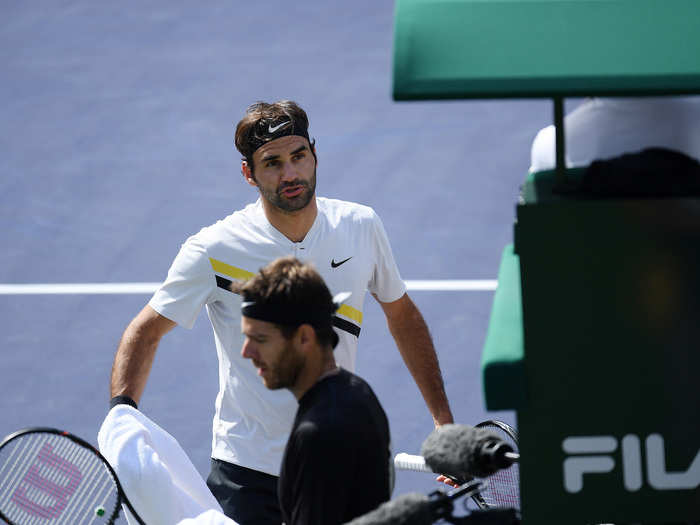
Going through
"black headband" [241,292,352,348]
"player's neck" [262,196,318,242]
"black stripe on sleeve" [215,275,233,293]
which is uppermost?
"player's neck" [262,196,318,242]

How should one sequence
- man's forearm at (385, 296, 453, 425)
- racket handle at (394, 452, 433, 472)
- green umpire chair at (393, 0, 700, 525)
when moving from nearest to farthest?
1. green umpire chair at (393, 0, 700, 525)
2. racket handle at (394, 452, 433, 472)
3. man's forearm at (385, 296, 453, 425)

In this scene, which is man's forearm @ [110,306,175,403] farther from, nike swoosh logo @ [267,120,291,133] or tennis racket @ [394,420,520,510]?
tennis racket @ [394,420,520,510]

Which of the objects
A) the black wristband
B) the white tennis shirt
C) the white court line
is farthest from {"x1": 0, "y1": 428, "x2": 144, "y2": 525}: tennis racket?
the white court line

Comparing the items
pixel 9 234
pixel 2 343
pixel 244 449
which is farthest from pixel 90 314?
pixel 244 449

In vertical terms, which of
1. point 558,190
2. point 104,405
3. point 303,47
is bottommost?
point 104,405

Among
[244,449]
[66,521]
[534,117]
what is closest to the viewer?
[66,521]

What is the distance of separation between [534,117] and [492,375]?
327 inches

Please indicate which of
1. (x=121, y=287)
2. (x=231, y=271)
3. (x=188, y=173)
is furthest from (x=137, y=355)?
(x=188, y=173)

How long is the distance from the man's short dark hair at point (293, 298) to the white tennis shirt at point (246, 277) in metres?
1.36

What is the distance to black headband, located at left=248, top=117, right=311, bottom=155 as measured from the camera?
5789mm

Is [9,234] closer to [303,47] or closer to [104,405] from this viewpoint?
[104,405]

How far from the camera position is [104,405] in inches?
339

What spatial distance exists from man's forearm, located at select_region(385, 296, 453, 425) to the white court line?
357 centimetres

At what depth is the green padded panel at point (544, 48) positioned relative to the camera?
3.66 meters
